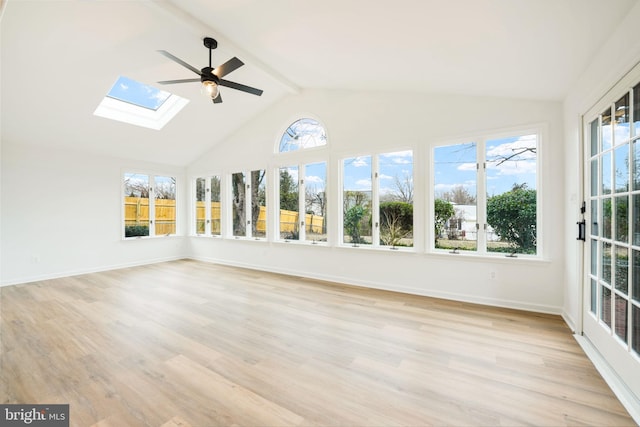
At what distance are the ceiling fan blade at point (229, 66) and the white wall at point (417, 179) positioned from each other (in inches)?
86.2

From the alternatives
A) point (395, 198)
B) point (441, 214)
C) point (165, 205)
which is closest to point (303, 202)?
point (395, 198)

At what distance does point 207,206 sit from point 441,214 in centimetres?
572

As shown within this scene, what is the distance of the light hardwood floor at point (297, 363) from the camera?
1719 millimetres

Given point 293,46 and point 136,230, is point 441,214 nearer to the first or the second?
point 293,46

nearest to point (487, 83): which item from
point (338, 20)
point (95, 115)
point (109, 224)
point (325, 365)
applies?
point (338, 20)

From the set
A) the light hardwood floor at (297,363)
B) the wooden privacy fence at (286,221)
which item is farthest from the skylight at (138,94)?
the light hardwood floor at (297,363)

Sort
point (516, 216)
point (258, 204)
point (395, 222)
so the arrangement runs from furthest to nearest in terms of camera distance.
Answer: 1. point (258, 204)
2. point (395, 222)
3. point (516, 216)

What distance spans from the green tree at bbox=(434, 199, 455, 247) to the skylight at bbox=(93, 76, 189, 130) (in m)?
4.83

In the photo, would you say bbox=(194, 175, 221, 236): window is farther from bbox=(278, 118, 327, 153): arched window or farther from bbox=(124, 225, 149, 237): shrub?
bbox=(278, 118, 327, 153): arched window

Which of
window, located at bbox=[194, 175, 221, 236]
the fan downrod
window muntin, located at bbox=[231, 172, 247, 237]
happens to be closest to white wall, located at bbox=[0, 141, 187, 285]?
window, located at bbox=[194, 175, 221, 236]

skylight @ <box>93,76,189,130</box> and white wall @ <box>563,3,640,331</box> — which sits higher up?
skylight @ <box>93,76,189,130</box>

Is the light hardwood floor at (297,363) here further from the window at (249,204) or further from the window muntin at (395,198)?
the window at (249,204)

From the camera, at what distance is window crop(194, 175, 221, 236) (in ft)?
22.7

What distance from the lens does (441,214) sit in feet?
13.3
